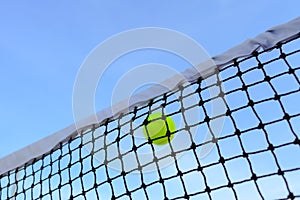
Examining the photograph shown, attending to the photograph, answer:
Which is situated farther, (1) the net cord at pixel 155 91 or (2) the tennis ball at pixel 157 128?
(2) the tennis ball at pixel 157 128

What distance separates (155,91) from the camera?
1790 millimetres

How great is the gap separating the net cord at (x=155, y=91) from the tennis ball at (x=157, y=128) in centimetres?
8

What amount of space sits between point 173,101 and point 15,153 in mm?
1005

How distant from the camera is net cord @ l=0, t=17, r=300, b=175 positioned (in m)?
1.51

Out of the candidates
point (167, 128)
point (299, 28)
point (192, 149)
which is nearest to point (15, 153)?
point (167, 128)

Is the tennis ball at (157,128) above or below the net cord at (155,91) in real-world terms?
below

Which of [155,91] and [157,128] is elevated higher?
[155,91]

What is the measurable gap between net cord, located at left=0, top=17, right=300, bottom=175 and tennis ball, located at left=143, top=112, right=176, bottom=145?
8 centimetres

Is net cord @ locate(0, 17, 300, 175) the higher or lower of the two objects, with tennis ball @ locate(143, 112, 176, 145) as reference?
higher

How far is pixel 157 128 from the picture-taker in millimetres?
1830

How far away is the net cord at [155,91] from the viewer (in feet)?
4.94

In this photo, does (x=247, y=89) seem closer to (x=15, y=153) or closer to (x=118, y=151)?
(x=118, y=151)

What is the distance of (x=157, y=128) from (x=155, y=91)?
161 mm

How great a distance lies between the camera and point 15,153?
226cm
